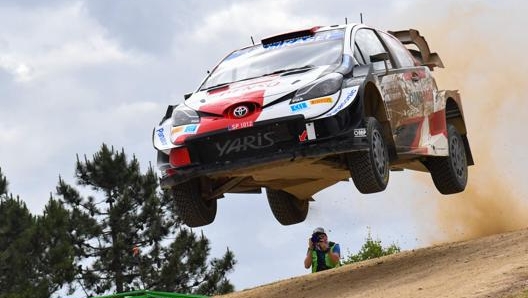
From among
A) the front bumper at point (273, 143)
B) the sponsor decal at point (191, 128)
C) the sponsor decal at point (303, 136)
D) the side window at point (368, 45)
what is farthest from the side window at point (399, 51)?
the sponsor decal at point (191, 128)

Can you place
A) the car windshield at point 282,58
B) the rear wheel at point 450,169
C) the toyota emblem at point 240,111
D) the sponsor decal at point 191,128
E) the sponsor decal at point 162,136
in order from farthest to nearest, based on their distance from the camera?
the rear wheel at point 450,169 < the car windshield at point 282,58 < the sponsor decal at point 162,136 < the sponsor decal at point 191,128 < the toyota emblem at point 240,111

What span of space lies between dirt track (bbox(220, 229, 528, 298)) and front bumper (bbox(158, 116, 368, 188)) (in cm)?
132

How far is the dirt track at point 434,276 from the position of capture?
859 cm

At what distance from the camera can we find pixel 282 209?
1306 centimetres

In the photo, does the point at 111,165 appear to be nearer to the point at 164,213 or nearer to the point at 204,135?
the point at 164,213

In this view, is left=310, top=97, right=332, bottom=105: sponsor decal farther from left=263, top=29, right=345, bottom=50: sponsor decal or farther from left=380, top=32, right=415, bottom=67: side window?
left=380, top=32, right=415, bottom=67: side window

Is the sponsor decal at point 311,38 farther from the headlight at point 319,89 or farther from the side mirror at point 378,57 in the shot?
the headlight at point 319,89

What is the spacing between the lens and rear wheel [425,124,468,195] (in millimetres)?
12273

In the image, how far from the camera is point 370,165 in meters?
9.76

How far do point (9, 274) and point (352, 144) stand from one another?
2750 centimetres

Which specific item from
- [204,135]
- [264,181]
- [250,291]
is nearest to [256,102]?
[204,135]

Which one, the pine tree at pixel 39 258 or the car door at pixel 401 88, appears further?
the pine tree at pixel 39 258

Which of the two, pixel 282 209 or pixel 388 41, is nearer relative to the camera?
pixel 388 41

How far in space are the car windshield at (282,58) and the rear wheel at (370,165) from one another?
838 millimetres
